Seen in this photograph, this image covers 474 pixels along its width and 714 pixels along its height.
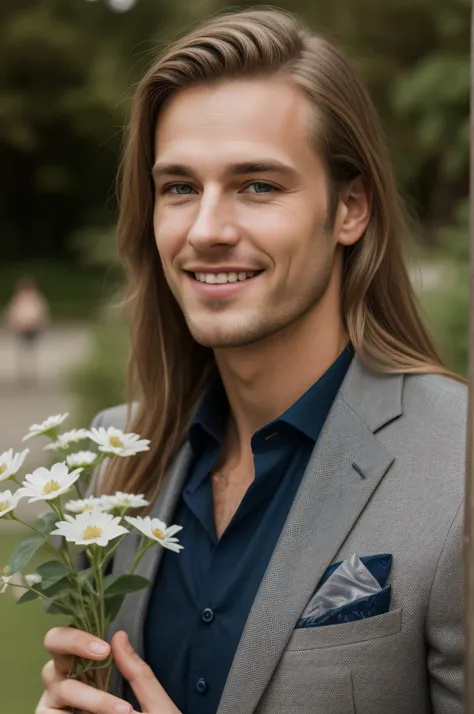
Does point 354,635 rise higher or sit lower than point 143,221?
lower

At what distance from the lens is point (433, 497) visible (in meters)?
2.09

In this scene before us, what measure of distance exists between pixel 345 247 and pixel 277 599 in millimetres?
861

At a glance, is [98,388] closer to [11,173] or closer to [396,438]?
[396,438]

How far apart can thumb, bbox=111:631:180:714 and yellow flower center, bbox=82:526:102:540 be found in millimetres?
287

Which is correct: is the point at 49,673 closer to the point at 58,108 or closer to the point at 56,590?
the point at 56,590

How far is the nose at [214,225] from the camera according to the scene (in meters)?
2.22

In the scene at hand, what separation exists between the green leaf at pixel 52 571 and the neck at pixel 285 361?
0.65 metres

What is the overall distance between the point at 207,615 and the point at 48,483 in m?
0.51

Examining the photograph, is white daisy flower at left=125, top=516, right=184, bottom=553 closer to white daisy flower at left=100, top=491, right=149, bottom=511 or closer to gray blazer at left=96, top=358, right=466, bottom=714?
white daisy flower at left=100, top=491, right=149, bottom=511

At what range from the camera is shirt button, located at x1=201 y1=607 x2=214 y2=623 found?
228cm

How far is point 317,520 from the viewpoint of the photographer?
2.20 meters

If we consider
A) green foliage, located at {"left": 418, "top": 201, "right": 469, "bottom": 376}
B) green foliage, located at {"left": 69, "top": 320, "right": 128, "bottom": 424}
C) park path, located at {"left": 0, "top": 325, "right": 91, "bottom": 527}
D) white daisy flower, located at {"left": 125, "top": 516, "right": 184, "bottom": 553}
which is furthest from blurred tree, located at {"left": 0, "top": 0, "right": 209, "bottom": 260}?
white daisy flower, located at {"left": 125, "top": 516, "right": 184, "bottom": 553}

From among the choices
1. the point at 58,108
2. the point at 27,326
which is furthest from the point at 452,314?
the point at 58,108

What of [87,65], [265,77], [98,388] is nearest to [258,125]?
[265,77]
